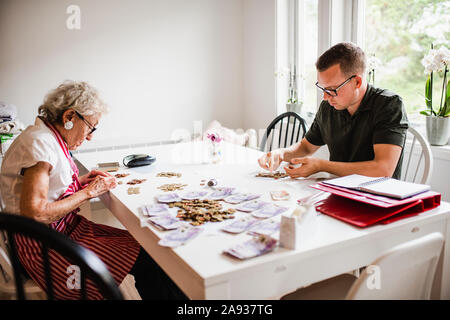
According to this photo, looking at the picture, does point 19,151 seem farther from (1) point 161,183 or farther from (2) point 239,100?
(2) point 239,100

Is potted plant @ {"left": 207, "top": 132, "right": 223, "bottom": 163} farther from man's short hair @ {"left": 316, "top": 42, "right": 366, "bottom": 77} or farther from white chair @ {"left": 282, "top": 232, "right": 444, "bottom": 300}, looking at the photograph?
white chair @ {"left": 282, "top": 232, "right": 444, "bottom": 300}

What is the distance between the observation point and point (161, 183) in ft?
5.99

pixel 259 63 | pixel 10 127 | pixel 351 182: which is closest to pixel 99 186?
pixel 351 182

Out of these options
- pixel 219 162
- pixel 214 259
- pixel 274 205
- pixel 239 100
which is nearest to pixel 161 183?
pixel 219 162

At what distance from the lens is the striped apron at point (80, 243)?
1432 mm

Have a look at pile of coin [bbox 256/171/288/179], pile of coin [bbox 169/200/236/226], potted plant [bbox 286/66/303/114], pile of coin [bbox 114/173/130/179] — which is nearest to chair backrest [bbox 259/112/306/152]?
potted plant [bbox 286/66/303/114]

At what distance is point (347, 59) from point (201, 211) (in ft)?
3.29

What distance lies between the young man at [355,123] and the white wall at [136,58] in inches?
88.5

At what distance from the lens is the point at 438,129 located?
2367mm

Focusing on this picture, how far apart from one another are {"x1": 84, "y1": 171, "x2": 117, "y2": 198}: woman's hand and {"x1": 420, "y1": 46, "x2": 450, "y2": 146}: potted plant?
192 cm

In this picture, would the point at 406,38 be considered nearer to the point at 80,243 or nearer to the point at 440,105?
the point at 440,105

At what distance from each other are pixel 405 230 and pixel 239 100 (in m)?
3.36

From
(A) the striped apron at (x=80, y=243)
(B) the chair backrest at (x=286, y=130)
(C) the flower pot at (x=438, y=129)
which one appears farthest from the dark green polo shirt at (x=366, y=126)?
(A) the striped apron at (x=80, y=243)

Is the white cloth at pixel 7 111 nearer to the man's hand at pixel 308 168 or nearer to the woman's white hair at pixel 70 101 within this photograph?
the woman's white hair at pixel 70 101
